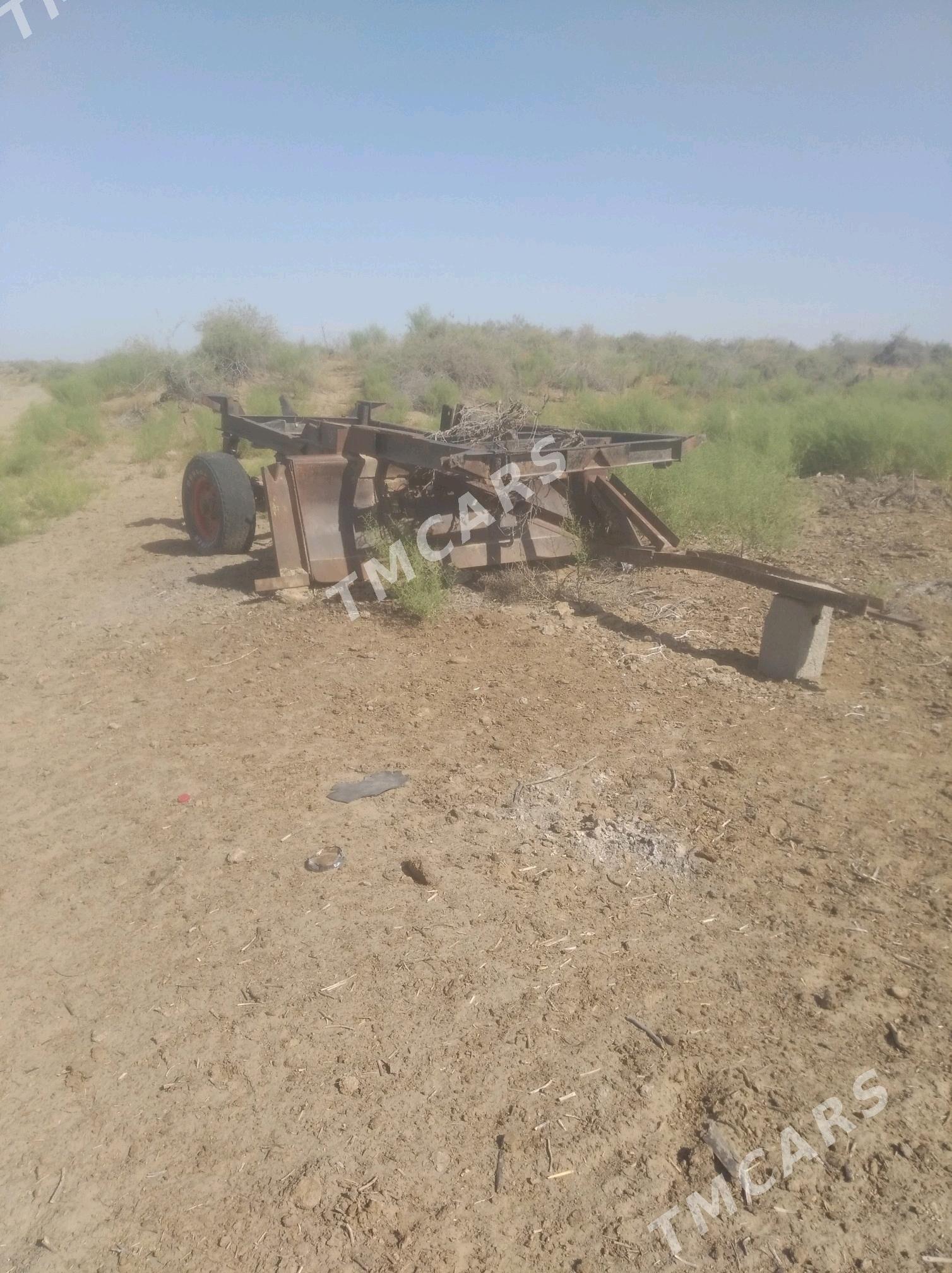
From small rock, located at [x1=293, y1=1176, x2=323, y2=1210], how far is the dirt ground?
0.01 meters

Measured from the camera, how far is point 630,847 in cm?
367

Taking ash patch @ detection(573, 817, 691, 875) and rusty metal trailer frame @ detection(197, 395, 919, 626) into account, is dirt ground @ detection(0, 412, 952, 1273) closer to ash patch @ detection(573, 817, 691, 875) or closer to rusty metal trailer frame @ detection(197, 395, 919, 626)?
ash patch @ detection(573, 817, 691, 875)

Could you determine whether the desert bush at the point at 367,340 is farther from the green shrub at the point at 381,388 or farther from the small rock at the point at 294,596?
the small rock at the point at 294,596

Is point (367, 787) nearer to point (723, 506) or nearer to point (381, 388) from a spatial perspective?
point (723, 506)

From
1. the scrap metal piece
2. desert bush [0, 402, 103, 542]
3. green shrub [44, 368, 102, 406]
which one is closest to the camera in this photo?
the scrap metal piece

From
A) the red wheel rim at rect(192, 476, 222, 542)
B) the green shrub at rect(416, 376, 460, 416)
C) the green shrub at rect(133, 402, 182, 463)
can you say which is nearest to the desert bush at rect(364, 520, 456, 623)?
the red wheel rim at rect(192, 476, 222, 542)

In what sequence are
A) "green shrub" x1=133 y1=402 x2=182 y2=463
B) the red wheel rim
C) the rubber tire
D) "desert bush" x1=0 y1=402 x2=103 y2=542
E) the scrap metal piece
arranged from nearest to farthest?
the scrap metal piece
the rubber tire
the red wheel rim
"desert bush" x1=0 y1=402 x2=103 y2=542
"green shrub" x1=133 y1=402 x2=182 y2=463

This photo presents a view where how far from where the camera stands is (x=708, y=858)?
3566mm

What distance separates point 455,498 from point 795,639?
296 centimetres

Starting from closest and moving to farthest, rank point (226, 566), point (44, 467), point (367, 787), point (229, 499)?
point (367, 787) < point (229, 499) < point (226, 566) < point (44, 467)

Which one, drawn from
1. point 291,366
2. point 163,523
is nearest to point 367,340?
point 291,366

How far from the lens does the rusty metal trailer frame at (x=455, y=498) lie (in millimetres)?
6176

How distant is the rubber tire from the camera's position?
7598mm

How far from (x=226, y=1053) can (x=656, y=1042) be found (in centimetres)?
131
